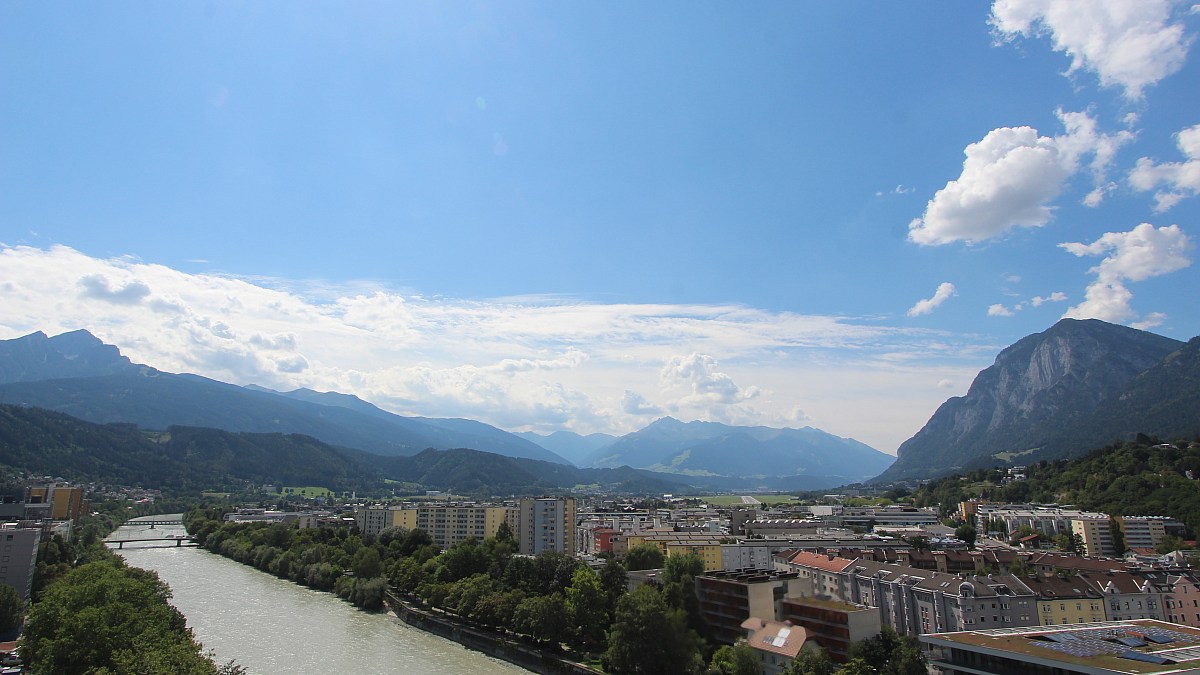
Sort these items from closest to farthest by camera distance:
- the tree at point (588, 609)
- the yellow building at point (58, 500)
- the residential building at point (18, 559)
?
the tree at point (588, 609)
the residential building at point (18, 559)
the yellow building at point (58, 500)

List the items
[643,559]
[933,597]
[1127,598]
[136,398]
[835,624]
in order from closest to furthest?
[835,624] → [933,597] → [1127,598] → [643,559] → [136,398]

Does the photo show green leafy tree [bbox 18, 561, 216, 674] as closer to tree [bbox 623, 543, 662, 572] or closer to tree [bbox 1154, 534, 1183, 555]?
tree [bbox 623, 543, 662, 572]

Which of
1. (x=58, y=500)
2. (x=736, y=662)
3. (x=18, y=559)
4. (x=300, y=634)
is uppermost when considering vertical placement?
(x=58, y=500)

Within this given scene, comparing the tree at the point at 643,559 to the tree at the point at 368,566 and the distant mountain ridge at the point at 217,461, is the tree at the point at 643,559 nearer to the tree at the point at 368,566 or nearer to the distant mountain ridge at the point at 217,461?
the tree at the point at 368,566

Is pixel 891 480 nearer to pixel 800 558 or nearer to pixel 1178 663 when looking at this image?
pixel 800 558

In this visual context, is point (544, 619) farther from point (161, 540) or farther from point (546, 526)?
point (161, 540)

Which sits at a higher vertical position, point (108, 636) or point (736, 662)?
point (108, 636)

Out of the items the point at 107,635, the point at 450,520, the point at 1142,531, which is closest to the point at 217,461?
the point at 450,520

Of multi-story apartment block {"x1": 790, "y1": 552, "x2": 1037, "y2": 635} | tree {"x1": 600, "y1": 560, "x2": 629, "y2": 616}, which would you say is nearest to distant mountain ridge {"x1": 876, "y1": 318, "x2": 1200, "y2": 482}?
multi-story apartment block {"x1": 790, "y1": 552, "x2": 1037, "y2": 635}

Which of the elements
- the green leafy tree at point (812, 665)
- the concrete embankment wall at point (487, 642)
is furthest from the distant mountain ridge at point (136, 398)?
the green leafy tree at point (812, 665)
